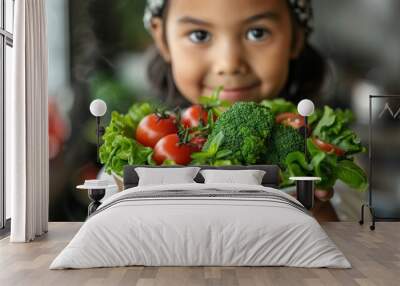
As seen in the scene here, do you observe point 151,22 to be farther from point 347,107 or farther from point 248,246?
point 248,246

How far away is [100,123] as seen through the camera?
7.66m

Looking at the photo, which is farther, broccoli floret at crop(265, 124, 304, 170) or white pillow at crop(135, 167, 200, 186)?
broccoli floret at crop(265, 124, 304, 170)

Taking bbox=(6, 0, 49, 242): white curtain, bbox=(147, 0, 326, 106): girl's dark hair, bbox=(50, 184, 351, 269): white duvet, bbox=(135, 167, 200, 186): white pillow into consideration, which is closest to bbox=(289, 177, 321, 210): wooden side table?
bbox=(135, 167, 200, 186): white pillow

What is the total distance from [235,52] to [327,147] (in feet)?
4.93

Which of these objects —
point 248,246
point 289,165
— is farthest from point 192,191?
point 289,165

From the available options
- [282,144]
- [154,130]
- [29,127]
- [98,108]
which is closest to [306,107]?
[282,144]

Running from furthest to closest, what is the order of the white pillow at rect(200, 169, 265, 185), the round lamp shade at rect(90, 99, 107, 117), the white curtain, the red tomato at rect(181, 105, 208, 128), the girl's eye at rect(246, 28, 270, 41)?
the girl's eye at rect(246, 28, 270, 41)
the red tomato at rect(181, 105, 208, 128)
the round lamp shade at rect(90, 99, 107, 117)
the white pillow at rect(200, 169, 265, 185)
the white curtain

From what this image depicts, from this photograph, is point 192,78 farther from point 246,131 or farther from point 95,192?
point 95,192

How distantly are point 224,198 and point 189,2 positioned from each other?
10.6 feet

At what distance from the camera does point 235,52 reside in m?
7.49

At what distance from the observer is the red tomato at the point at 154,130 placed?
708 cm

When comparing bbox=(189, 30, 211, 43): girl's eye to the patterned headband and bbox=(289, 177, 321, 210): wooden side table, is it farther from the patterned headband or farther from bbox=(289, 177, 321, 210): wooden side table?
bbox=(289, 177, 321, 210): wooden side table

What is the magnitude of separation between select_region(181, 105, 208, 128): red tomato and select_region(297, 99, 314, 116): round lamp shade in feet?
3.51

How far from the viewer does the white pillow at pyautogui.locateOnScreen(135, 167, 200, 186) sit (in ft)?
21.4
